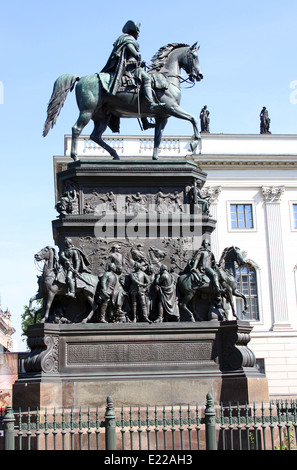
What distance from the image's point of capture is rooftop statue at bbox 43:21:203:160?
14.6 m

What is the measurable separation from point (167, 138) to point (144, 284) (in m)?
32.4

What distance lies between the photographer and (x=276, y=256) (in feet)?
151

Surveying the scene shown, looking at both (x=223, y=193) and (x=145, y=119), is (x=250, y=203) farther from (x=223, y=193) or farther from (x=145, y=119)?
(x=145, y=119)

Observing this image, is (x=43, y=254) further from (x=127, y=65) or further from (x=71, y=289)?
(x=127, y=65)

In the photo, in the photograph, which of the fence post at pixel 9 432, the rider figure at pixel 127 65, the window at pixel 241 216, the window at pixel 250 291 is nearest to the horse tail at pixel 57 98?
the rider figure at pixel 127 65

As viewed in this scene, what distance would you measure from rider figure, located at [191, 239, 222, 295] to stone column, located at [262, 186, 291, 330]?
32.6 meters

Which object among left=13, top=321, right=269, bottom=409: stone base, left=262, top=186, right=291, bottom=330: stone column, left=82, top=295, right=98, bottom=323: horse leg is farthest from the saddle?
left=262, top=186, right=291, bottom=330: stone column

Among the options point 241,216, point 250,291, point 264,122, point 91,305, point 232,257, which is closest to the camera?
Answer: point 91,305

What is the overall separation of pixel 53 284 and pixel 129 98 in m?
4.64

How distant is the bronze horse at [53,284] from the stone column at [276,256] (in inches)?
1325

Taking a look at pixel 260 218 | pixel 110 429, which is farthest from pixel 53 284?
pixel 260 218

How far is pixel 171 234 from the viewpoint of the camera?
1370 cm

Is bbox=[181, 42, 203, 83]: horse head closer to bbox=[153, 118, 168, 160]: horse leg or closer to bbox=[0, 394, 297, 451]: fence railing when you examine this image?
bbox=[153, 118, 168, 160]: horse leg

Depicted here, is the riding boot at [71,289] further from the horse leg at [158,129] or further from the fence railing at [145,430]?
the horse leg at [158,129]
